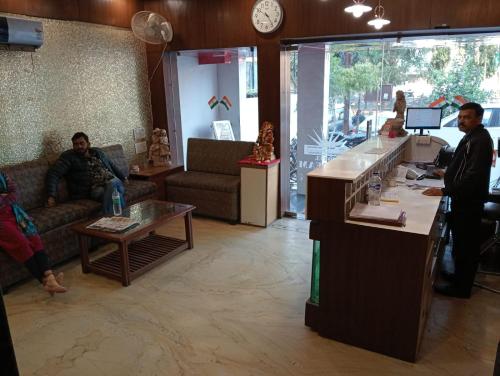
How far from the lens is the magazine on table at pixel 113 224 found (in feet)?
11.1

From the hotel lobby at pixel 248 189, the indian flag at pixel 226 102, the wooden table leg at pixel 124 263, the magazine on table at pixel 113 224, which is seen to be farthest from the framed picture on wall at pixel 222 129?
the wooden table leg at pixel 124 263

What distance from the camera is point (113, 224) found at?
346 cm

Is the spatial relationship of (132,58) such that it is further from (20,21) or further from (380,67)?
(380,67)

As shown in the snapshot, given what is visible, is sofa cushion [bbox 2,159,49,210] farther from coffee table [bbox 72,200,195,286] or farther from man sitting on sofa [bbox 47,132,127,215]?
coffee table [bbox 72,200,195,286]

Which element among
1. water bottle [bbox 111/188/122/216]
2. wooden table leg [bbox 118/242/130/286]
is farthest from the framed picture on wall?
wooden table leg [bbox 118/242/130/286]

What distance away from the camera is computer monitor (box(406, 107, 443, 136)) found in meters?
3.84

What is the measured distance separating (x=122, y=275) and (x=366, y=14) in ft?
11.0

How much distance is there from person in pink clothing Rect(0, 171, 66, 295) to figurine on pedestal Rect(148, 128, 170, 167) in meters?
2.20

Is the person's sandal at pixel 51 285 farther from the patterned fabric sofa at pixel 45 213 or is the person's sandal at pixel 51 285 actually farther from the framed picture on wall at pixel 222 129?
the framed picture on wall at pixel 222 129

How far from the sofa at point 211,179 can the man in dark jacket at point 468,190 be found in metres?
2.32

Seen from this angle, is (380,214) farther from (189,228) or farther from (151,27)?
(151,27)

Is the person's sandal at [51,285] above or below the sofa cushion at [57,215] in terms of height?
below

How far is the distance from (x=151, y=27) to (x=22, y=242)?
2.90 metres

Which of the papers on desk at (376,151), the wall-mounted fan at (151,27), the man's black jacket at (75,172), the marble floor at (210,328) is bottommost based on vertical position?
the marble floor at (210,328)
